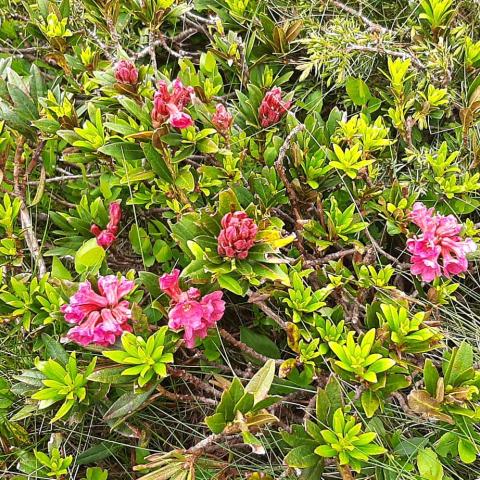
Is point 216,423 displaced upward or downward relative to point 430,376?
downward

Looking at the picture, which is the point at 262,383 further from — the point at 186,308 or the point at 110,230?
the point at 110,230

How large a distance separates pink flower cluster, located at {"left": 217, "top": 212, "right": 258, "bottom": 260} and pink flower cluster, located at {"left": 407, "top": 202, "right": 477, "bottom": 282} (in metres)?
0.45

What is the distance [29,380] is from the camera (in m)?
1.39

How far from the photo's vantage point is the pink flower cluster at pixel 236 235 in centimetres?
125

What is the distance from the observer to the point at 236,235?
4.11 feet

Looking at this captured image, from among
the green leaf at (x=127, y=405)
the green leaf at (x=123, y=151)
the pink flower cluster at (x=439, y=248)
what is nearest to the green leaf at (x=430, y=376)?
the pink flower cluster at (x=439, y=248)

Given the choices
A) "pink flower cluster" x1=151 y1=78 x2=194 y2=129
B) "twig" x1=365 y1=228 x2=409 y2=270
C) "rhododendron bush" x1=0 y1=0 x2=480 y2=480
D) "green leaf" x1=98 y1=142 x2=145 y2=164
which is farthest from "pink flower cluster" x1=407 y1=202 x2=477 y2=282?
"green leaf" x1=98 y1=142 x2=145 y2=164

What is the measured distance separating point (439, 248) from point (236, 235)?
527mm

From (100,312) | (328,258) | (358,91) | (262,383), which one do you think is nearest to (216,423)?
(262,383)

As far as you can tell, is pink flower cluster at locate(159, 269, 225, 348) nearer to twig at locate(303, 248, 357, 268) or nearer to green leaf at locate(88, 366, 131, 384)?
green leaf at locate(88, 366, 131, 384)

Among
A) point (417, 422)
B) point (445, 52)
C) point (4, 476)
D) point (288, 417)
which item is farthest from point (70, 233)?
point (445, 52)

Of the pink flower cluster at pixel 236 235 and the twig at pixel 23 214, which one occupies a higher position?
the pink flower cluster at pixel 236 235

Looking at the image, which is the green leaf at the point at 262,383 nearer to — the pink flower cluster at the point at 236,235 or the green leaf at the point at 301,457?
the green leaf at the point at 301,457

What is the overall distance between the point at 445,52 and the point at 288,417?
1.24m
